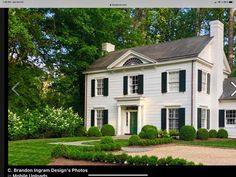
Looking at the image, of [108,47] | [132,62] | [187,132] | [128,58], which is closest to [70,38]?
[108,47]

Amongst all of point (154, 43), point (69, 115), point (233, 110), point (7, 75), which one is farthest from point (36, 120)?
point (233, 110)

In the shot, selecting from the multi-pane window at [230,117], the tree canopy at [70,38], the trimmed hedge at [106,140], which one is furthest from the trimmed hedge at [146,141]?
the tree canopy at [70,38]

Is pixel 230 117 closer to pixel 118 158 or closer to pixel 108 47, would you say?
pixel 118 158

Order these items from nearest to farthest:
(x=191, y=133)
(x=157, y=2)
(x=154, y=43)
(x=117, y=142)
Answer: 1. (x=157, y=2)
2. (x=117, y=142)
3. (x=191, y=133)
4. (x=154, y=43)

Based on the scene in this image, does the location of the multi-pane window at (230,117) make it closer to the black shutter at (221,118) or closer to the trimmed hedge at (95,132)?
the black shutter at (221,118)

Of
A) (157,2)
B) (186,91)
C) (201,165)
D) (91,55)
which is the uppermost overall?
(157,2)

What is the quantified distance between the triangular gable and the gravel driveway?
0.77m

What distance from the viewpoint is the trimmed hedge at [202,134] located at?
231cm

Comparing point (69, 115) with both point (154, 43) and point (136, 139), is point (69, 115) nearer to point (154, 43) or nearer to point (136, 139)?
point (136, 139)

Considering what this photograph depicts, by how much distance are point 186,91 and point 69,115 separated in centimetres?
98

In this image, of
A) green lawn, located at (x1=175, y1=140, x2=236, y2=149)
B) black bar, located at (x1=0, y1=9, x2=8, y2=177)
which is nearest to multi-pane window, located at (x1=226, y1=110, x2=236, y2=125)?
green lawn, located at (x1=175, y1=140, x2=236, y2=149)

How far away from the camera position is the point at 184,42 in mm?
2465

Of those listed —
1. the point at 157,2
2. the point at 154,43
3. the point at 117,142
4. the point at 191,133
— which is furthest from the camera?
A: the point at 154,43

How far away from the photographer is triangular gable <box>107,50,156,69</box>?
2.63 meters
